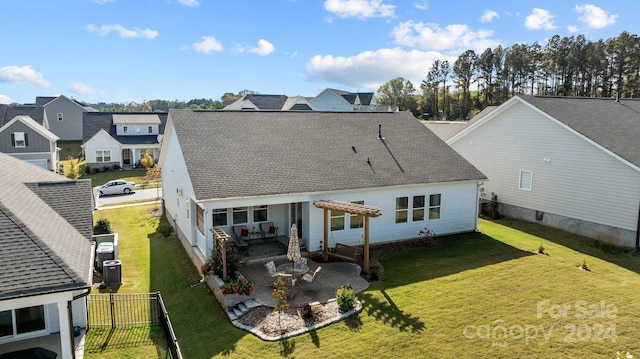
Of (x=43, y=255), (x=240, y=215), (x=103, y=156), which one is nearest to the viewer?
(x=43, y=255)

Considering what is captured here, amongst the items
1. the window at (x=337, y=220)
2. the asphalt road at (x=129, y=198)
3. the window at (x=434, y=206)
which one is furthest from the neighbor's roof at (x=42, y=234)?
the asphalt road at (x=129, y=198)

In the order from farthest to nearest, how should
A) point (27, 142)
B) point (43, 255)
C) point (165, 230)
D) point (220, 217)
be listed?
point (27, 142)
point (165, 230)
point (220, 217)
point (43, 255)

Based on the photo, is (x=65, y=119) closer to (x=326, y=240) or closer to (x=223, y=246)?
(x=326, y=240)

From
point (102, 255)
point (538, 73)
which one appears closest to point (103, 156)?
point (102, 255)

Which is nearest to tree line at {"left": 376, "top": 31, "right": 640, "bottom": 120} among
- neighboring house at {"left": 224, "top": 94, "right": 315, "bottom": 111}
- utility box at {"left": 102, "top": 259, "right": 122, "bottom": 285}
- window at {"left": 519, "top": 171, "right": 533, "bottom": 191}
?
neighboring house at {"left": 224, "top": 94, "right": 315, "bottom": 111}

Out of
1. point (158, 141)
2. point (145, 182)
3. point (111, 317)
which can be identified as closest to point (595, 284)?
point (111, 317)

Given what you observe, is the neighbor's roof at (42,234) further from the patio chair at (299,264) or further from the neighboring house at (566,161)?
the neighboring house at (566,161)
